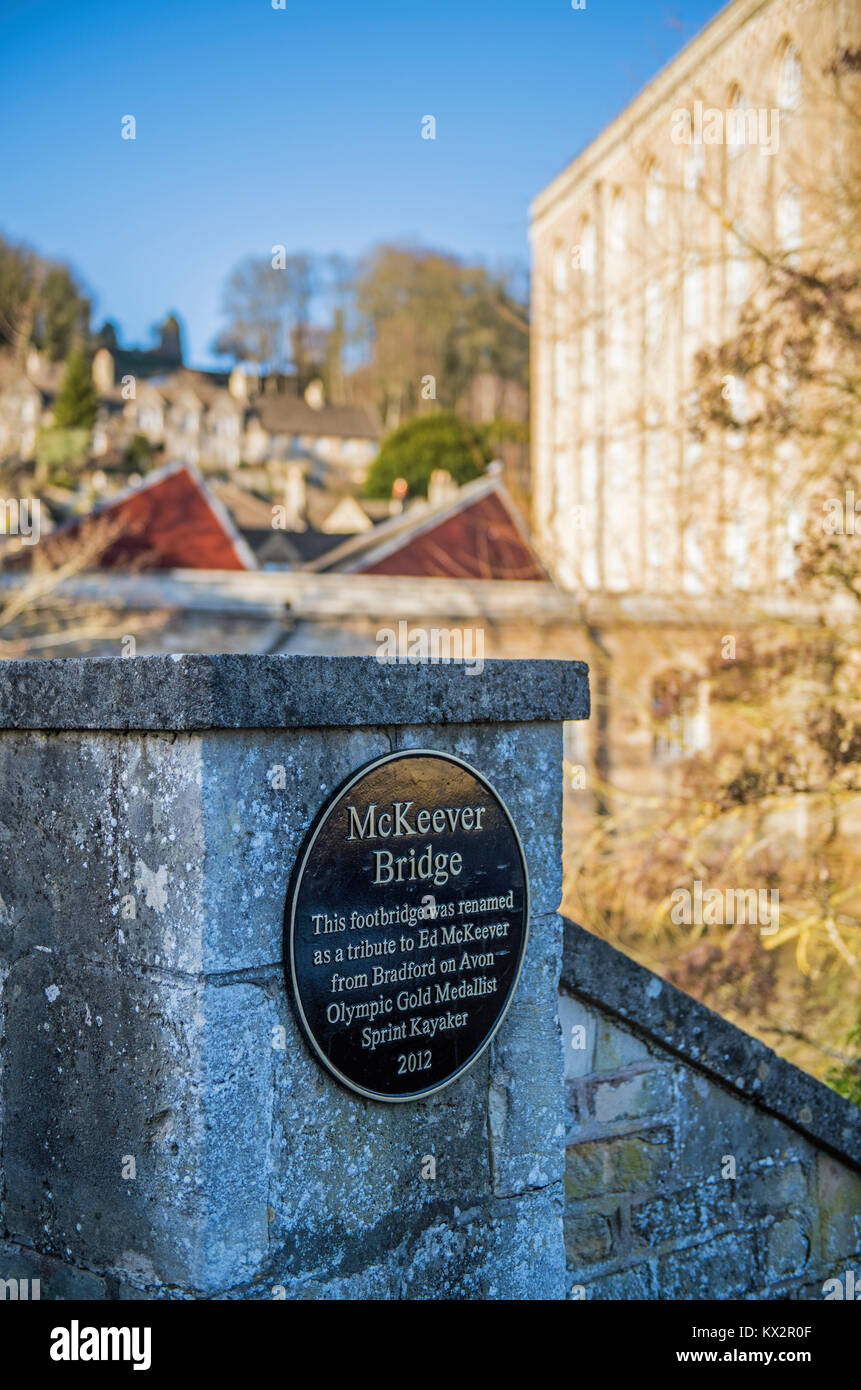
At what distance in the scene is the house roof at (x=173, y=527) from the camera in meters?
21.0

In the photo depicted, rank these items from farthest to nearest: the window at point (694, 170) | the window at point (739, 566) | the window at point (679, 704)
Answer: the window at point (739, 566)
the window at point (679, 704)
the window at point (694, 170)

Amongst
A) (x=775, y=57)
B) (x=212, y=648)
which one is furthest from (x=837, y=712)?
(x=775, y=57)

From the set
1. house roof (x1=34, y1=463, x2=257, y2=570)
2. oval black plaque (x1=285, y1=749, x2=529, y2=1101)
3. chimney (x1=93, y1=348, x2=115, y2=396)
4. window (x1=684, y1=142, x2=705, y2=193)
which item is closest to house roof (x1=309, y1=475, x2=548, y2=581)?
house roof (x1=34, y1=463, x2=257, y2=570)

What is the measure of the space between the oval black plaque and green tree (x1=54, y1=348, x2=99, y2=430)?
4633 centimetres

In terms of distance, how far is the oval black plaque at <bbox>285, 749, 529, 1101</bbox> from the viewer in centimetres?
244

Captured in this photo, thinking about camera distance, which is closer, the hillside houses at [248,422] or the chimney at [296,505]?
the chimney at [296,505]

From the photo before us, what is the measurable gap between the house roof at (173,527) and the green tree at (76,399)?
25.6 meters

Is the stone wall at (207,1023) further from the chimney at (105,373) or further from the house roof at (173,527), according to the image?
the chimney at (105,373)

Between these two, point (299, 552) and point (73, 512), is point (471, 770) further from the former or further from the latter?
point (299, 552)

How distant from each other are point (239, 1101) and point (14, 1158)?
0.67 m

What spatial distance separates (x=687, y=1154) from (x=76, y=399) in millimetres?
49895

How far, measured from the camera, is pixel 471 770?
2723mm

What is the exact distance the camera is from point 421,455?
4638 cm

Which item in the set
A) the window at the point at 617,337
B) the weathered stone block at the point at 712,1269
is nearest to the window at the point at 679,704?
the window at the point at 617,337
